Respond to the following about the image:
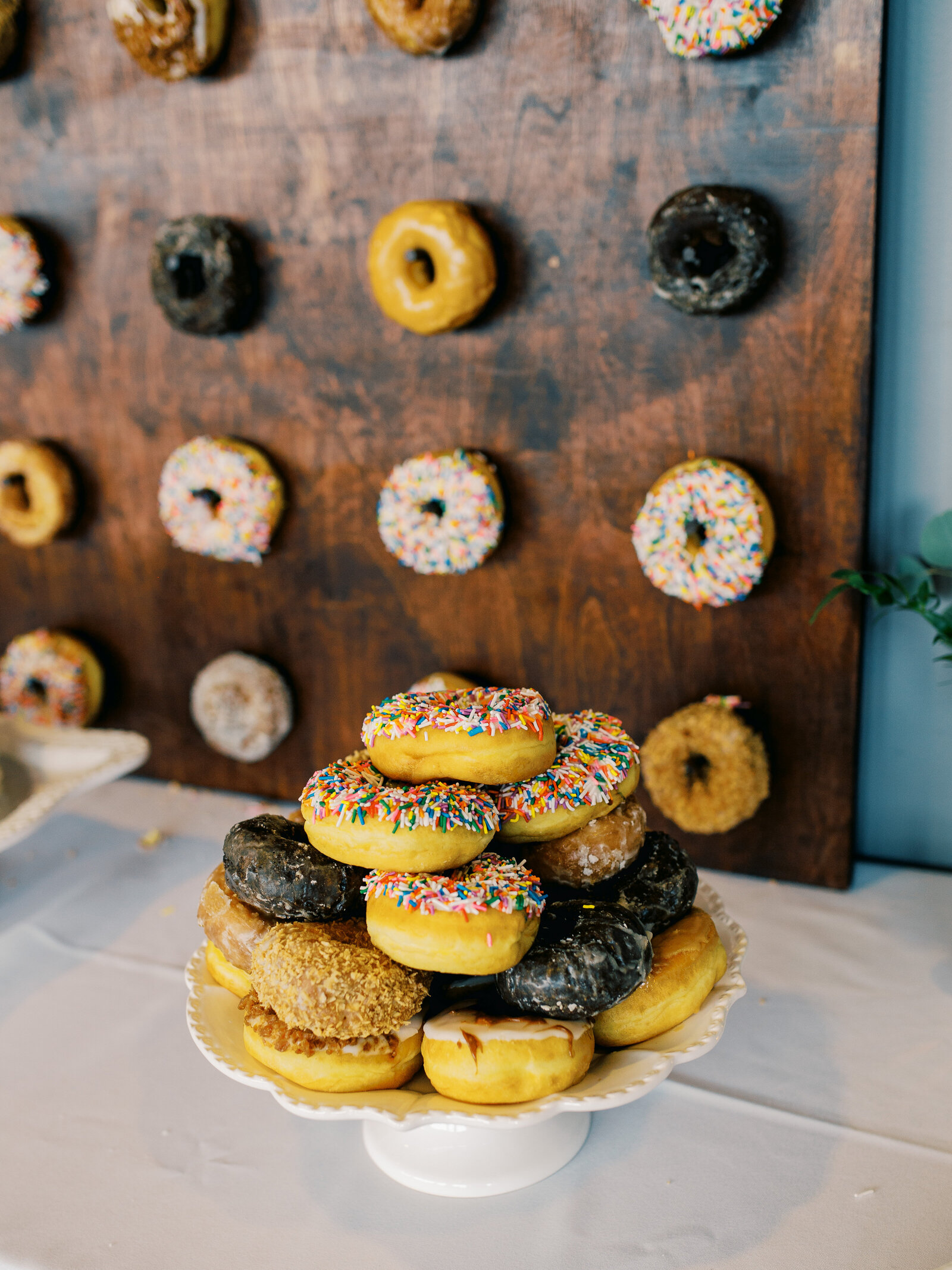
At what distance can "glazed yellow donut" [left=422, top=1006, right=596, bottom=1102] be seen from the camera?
79 centimetres

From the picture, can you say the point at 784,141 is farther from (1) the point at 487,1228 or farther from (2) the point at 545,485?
(1) the point at 487,1228

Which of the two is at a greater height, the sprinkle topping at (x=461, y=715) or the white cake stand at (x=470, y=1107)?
the sprinkle topping at (x=461, y=715)

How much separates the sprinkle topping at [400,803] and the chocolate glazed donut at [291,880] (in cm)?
5

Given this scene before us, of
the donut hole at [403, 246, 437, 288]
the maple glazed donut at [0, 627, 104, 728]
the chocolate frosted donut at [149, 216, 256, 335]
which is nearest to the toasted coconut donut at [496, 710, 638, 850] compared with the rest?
the donut hole at [403, 246, 437, 288]

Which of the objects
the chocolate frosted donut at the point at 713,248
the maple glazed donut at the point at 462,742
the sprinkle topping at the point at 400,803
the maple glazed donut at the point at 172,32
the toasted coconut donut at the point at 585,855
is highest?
the maple glazed donut at the point at 172,32

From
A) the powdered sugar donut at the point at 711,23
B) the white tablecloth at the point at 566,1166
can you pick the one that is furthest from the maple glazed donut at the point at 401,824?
the powdered sugar donut at the point at 711,23

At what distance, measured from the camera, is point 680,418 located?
1445mm

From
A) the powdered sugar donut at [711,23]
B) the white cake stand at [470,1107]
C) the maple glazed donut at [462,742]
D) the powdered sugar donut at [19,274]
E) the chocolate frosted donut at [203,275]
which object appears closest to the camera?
the white cake stand at [470,1107]

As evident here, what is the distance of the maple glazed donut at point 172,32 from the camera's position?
1.53m

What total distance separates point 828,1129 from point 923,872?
67 centimetres

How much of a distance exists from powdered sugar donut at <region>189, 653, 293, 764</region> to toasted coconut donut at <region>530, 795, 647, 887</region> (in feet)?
3.18

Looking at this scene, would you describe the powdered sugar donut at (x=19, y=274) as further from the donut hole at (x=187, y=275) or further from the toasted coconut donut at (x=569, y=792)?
the toasted coconut donut at (x=569, y=792)

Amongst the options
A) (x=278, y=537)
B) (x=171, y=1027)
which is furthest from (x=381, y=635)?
(x=171, y=1027)

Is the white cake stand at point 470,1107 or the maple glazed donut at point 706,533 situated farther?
the maple glazed donut at point 706,533
